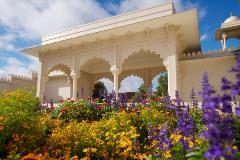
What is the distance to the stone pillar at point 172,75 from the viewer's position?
34.4 ft

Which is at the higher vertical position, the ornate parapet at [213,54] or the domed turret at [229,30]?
the domed turret at [229,30]

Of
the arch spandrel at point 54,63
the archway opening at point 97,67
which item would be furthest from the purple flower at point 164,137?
the archway opening at point 97,67

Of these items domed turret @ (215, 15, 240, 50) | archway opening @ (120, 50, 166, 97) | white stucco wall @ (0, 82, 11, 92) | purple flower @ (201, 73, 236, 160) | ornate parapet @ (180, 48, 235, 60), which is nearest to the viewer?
purple flower @ (201, 73, 236, 160)

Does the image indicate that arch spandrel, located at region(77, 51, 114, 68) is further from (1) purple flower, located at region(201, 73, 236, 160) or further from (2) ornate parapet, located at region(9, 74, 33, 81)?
(1) purple flower, located at region(201, 73, 236, 160)

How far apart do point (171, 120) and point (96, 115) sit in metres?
2.83

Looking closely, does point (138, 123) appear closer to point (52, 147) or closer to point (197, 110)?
point (197, 110)

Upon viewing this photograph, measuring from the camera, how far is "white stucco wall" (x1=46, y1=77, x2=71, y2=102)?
59.2 feet

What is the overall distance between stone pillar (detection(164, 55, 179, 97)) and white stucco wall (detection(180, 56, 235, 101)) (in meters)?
1.46

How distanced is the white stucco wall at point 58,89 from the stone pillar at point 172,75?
29.3 ft

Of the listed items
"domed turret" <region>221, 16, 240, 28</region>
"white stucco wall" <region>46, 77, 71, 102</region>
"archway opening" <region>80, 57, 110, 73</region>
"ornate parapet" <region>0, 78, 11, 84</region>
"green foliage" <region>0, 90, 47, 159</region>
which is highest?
"domed turret" <region>221, 16, 240, 28</region>

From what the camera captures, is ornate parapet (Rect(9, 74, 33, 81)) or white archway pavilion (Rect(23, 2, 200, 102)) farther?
ornate parapet (Rect(9, 74, 33, 81))

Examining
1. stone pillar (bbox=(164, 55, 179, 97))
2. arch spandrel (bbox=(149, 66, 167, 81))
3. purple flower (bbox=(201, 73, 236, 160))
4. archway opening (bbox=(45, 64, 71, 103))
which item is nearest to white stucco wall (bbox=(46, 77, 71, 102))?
archway opening (bbox=(45, 64, 71, 103))

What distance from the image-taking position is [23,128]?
4074mm

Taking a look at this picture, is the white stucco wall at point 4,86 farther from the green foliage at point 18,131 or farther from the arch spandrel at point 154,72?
the green foliage at point 18,131
